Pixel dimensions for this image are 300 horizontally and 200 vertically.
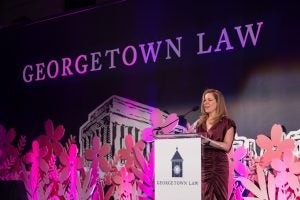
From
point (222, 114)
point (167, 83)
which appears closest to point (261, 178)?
point (222, 114)

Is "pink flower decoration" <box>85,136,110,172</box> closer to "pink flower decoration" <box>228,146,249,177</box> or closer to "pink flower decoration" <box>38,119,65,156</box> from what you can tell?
"pink flower decoration" <box>38,119,65,156</box>

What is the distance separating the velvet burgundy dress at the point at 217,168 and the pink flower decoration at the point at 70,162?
1431 millimetres

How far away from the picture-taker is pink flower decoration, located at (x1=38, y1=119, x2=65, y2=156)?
16.7 ft

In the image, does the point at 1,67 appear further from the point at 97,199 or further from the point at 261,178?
the point at 261,178

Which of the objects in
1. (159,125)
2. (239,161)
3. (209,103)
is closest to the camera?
(239,161)

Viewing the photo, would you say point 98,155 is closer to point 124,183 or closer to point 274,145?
point 124,183

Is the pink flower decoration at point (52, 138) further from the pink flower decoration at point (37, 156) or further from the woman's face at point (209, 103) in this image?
the woman's face at point (209, 103)

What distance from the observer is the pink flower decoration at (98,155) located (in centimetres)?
471

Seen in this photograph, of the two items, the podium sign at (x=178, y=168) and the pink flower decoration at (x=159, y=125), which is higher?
the pink flower decoration at (x=159, y=125)

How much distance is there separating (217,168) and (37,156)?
84.4 inches

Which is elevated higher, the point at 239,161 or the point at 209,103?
the point at 209,103

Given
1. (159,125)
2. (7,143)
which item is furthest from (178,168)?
(7,143)

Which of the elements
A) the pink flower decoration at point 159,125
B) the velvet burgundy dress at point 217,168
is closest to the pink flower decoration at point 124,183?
the pink flower decoration at point 159,125

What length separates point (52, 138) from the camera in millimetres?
5152
